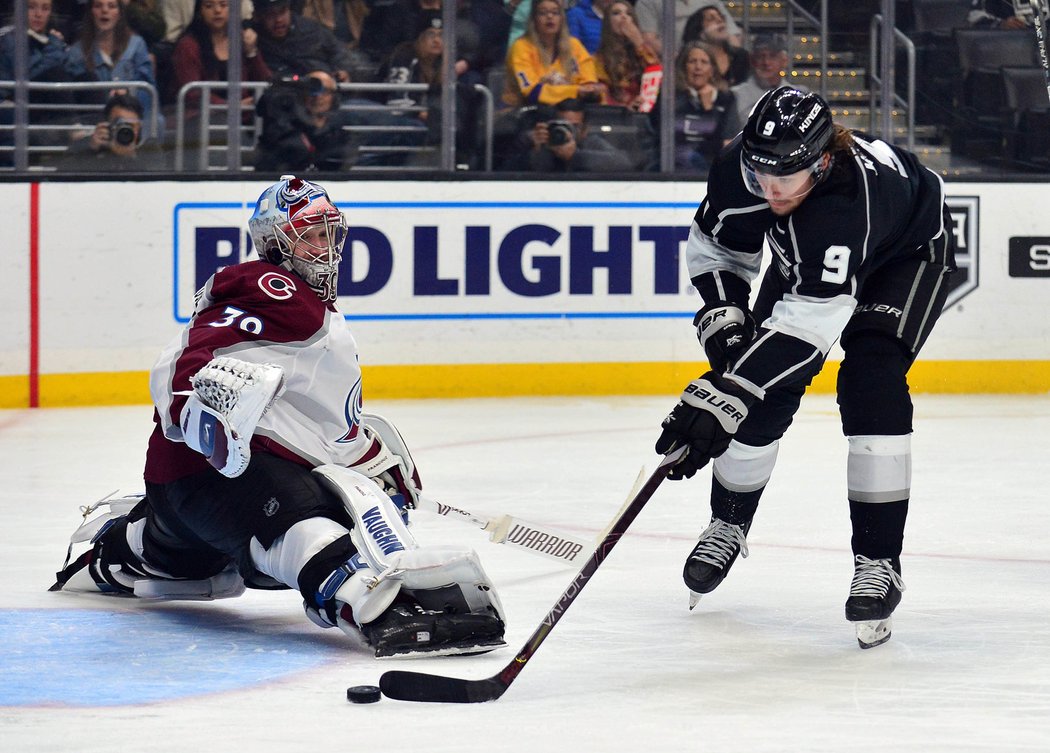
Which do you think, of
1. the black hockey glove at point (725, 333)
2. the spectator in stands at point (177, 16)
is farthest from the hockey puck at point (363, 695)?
the spectator in stands at point (177, 16)

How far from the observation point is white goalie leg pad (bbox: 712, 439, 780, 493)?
340 centimetres

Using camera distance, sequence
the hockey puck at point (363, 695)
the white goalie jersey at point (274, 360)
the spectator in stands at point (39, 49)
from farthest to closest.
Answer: the spectator in stands at point (39, 49) → the white goalie jersey at point (274, 360) → the hockey puck at point (363, 695)

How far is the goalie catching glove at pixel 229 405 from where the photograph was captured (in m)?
2.94

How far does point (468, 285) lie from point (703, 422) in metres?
4.17

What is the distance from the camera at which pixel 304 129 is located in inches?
275

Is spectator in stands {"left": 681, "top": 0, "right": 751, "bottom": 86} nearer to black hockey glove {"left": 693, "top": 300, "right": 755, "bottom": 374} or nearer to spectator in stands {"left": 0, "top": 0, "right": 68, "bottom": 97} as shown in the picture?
spectator in stands {"left": 0, "top": 0, "right": 68, "bottom": 97}

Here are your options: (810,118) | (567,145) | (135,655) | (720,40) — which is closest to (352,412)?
(135,655)

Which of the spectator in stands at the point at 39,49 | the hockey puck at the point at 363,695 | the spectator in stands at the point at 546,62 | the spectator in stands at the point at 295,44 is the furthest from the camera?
the spectator in stands at the point at 546,62

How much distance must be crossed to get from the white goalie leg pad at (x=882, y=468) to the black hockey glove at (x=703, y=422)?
29 centimetres

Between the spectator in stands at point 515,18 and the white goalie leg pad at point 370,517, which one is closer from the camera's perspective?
the white goalie leg pad at point 370,517

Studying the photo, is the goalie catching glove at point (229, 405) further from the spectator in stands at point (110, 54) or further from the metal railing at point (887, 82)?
the metal railing at point (887, 82)

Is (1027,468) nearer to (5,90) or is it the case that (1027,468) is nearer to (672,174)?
(672,174)

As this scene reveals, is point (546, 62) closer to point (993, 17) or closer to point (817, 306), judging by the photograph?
point (993, 17)

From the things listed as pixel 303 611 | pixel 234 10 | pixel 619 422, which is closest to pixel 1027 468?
pixel 619 422
